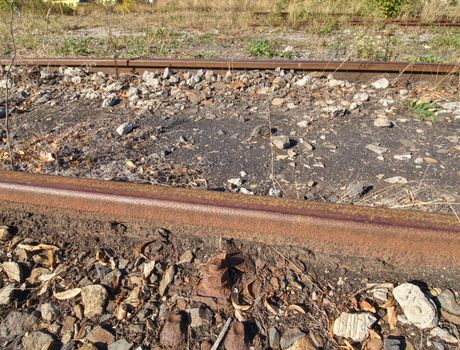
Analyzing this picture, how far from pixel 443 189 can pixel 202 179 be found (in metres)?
1.53

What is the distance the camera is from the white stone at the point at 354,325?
1.46 metres

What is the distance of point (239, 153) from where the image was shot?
2836 millimetres

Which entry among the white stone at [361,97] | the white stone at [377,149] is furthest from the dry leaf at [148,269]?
the white stone at [361,97]

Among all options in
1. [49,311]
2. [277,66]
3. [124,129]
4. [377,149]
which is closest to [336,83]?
[277,66]

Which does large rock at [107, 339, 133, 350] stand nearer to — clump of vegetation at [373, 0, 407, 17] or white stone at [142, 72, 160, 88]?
white stone at [142, 72, 160, 88]

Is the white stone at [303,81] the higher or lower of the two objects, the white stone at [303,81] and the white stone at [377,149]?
the higher

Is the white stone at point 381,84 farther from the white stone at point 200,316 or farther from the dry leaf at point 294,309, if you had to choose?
the white stone at point 200,316

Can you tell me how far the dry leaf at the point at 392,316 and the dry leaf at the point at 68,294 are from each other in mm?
1319

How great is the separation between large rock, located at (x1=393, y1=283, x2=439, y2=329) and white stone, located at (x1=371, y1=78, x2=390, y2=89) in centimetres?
280

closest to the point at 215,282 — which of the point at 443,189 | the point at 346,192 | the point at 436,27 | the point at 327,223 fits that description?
the point at 327,223

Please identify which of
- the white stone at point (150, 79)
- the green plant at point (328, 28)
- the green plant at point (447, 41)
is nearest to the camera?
the white stone at point (150, 79)

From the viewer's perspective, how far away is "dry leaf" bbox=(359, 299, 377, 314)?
156 cm

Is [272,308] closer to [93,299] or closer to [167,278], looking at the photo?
[167,278]

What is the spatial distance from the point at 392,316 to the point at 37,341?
1.41 m
